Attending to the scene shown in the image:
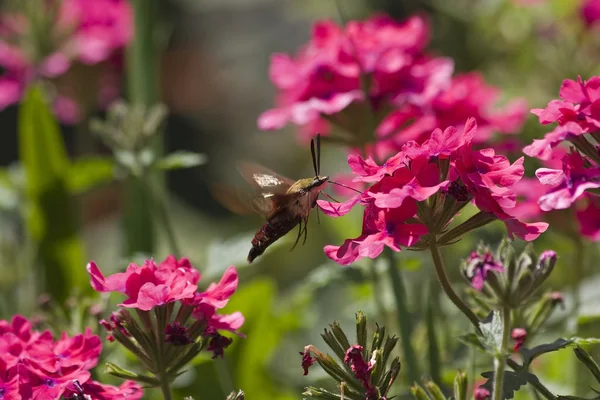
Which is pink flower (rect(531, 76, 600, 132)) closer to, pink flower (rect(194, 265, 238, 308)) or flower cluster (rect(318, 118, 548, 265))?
→ flower cluster (rect(318, 118, 548, 265))

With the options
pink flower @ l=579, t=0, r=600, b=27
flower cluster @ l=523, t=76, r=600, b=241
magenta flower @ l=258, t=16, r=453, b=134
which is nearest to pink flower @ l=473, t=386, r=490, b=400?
flower cluster @ l=523, t=76, r=600, b=241

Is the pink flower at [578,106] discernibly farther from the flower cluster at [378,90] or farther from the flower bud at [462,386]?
the flower cluster at [378,90]

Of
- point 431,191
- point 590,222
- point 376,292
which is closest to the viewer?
point 431,191

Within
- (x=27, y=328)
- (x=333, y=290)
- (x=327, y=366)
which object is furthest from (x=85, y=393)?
(x=333, y=290)

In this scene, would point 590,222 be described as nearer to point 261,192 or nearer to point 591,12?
point 261,192

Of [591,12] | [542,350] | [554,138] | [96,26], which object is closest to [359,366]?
[542,350]

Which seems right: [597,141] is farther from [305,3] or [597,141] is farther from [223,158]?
[223,158]

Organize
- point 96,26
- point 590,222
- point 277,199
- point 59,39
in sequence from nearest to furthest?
point 277,199
point 590,222
point 59,39
point 96,26
